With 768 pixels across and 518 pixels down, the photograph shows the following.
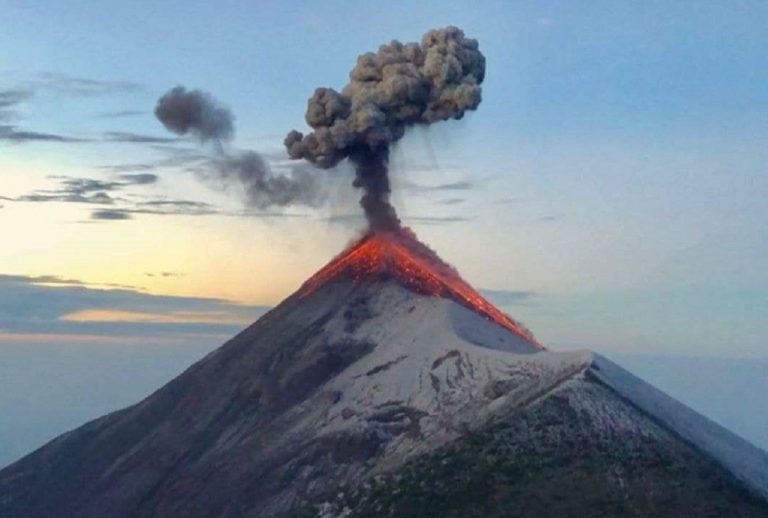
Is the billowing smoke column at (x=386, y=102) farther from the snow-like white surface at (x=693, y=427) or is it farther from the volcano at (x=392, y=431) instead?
the snow-like white surface at (x=693, y=427)

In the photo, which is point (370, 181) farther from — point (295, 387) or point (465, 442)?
point (465, 442)

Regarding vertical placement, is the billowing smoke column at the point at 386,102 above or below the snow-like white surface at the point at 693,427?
above

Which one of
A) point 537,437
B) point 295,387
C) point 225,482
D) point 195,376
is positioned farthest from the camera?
point 195,376

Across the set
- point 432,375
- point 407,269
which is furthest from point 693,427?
point 407,269

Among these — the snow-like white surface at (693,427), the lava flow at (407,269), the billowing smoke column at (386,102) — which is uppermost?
the billowing smoke column at (386,102)

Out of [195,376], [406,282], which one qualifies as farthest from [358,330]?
[195,376]

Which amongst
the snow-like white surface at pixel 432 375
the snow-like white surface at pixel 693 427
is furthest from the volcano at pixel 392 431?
the snow-like white surface at pixel 693 427

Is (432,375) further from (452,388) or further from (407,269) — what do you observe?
(407,269)
